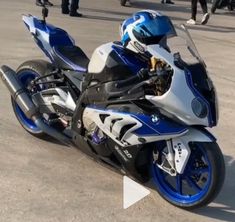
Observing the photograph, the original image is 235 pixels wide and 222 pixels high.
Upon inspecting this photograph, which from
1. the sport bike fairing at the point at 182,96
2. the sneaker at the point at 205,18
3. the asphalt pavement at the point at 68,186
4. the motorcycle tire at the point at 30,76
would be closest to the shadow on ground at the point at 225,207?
the asphalt pavement at the point at 68,186

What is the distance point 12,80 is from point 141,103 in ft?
5.61

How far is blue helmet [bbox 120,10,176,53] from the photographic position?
426 centimetres

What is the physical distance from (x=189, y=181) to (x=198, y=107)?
641 mm

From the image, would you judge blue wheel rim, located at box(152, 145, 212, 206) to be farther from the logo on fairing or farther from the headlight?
the logo on fairing

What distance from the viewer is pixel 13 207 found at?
417 cm

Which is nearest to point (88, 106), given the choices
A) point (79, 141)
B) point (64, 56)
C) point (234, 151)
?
point (79, 141)

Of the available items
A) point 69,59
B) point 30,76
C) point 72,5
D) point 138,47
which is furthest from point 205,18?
point 138,47

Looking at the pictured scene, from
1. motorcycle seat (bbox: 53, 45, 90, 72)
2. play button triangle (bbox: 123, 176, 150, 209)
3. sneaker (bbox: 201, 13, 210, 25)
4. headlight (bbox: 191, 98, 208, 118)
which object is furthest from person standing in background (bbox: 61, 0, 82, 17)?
headlight (bbox: 191, 98, 208, 118)

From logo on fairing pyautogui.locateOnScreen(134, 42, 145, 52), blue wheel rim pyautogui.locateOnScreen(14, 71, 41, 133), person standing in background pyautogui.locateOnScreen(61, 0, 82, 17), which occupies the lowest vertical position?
person standing in background pyautogui.locateOnScreen(61, 0, 82, 17)

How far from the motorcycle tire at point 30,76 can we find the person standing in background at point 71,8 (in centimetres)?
741

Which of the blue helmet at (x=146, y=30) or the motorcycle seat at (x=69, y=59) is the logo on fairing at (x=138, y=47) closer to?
the blue helmet at (x=146, y=30)

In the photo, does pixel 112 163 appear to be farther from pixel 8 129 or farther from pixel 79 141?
pixel 8 129

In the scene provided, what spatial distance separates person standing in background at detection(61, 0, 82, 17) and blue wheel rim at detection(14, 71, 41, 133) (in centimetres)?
741

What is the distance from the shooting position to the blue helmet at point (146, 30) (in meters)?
4.26
